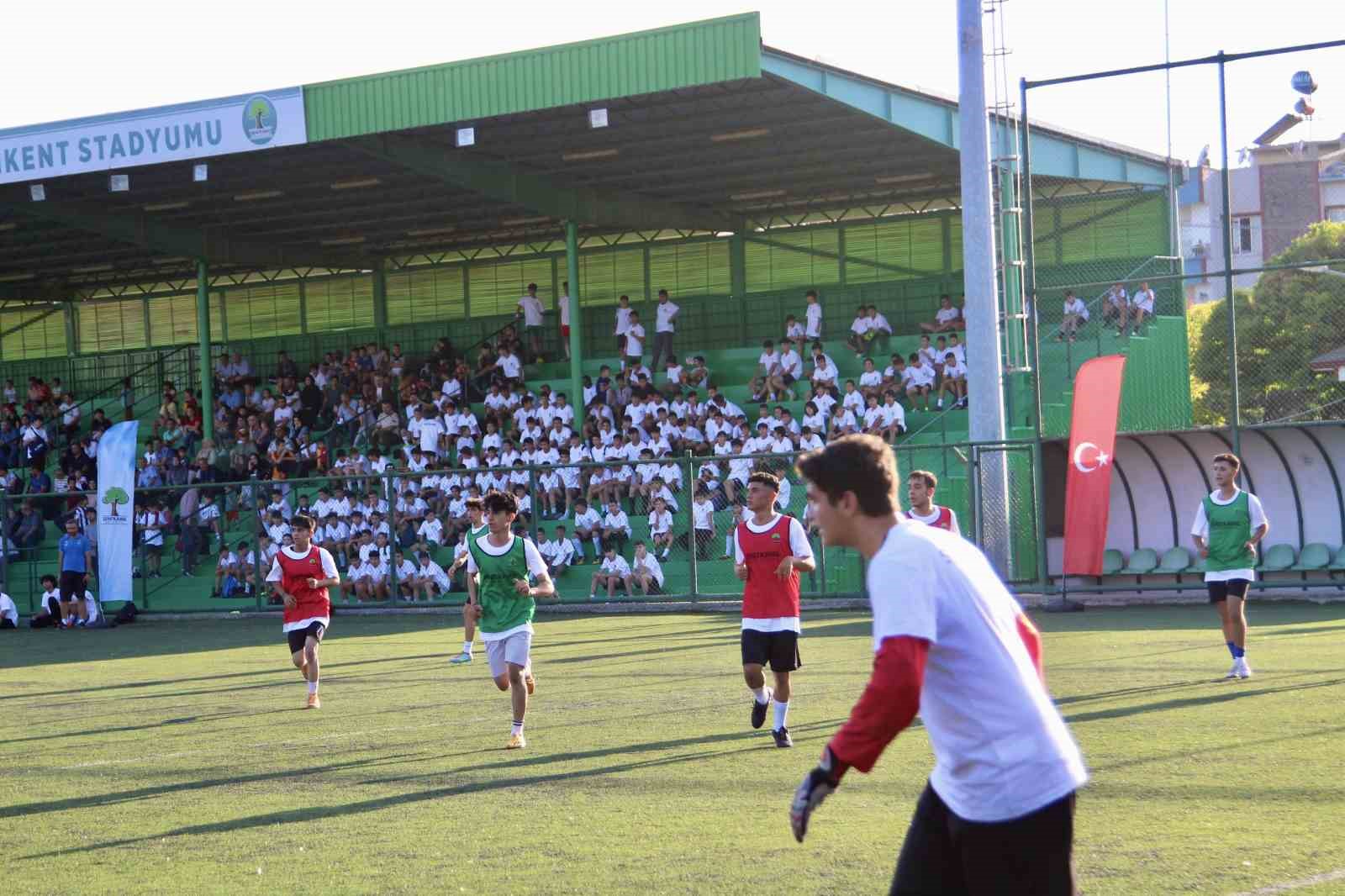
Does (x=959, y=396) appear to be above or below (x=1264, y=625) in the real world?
above

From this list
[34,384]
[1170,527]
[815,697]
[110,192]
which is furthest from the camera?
[34,384]

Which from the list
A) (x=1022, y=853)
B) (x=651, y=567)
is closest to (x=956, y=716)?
(x=1022, y=853)

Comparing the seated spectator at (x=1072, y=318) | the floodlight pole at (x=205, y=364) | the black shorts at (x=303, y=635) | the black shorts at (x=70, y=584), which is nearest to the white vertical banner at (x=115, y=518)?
the black shorts at (x=70, y=584)

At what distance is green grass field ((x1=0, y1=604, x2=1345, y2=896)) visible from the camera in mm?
7555

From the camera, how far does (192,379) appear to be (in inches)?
1735

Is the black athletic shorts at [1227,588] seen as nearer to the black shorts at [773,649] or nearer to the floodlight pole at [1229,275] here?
the black shorts at [773,649]

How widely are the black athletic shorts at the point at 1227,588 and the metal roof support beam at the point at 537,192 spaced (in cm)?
1895

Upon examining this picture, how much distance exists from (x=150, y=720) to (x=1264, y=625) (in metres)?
12.6

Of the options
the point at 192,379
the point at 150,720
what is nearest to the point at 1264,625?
the point at 150,720

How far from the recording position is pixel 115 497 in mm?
28328

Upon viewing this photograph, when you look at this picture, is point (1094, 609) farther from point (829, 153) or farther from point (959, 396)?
point (829, 153)

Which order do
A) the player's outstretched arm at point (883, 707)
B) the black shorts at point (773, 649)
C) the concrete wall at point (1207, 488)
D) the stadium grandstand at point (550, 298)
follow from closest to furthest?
the player's outstretched arm at point (883, 707) → the black shorts at point (773, 649) → the concrete wall at point (1207, 488) → the stadium grandstand at point (550, 298)

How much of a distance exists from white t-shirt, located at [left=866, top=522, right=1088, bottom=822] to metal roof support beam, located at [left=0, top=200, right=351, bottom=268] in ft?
107

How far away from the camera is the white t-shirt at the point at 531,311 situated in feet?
122
